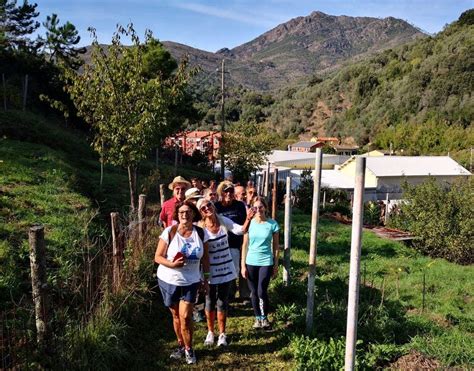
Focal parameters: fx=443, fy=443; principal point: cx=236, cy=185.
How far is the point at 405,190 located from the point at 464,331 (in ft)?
29.3

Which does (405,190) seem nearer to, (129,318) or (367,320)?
(367,320)

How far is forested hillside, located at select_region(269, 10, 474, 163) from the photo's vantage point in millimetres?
55500

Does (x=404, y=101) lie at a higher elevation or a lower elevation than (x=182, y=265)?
higher

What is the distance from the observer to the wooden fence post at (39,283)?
3.51 metres

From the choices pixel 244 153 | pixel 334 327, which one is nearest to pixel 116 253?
pixel 334 327

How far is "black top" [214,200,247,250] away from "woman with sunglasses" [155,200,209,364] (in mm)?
1002

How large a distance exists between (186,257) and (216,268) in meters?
0.58

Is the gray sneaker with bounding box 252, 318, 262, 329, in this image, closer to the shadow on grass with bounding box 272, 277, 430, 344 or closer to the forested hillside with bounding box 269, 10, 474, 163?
the shadow on grass with bounding box 272, 277, 430, 344

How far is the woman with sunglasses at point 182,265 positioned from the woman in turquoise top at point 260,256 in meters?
0.88

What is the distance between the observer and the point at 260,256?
4961 mm

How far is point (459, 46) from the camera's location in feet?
218

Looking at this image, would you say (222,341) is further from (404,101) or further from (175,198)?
(404,101)

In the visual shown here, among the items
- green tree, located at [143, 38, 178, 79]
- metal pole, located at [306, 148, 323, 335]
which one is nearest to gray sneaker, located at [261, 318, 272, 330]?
metal pole, located at [306, 148, 323, 335]

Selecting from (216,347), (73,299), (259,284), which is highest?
(259,284)
